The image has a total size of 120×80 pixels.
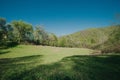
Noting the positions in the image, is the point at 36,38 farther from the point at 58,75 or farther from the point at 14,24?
the point at 58,75

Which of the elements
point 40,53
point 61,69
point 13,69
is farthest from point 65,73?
point 40,53

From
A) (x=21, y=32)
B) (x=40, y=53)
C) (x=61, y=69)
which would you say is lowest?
(x=40, y=53)

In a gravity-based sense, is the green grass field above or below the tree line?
below

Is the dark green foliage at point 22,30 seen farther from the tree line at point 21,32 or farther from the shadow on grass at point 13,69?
the shadow on grass at point 13,69

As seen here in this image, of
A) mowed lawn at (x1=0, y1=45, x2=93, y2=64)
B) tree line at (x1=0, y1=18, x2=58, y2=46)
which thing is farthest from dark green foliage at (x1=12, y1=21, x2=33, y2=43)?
mowed lawn at (x1=0, y1=45, x2=93, y2=64)

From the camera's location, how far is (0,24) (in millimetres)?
68000

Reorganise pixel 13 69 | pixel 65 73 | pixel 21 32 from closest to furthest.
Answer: pixel 65 73 < pixel 13 69 < pixel 21 32

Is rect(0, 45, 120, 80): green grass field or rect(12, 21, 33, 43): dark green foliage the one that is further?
rect(12, 21, 33, 43): dark green foliage

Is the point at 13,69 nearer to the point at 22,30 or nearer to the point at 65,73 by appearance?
the point at 65,73

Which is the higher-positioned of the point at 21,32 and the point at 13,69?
the point at 21,32

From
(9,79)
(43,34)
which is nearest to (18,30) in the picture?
(43,34)

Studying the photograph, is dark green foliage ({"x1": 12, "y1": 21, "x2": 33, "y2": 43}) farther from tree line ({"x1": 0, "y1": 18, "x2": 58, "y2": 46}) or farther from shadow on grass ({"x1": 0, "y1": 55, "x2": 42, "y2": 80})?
shadow on grass ({"x1": 0, "y1": 55, "x2": 42, "y2": 80})

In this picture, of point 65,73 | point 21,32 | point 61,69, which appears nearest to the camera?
point 65,73

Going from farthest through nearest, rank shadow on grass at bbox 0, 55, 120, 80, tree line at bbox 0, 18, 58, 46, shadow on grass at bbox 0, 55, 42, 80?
tree line at bbox 0, 18, 58, 46 < shadow on grass at bbox 0, 55, 42, 80 < shadow on grass at bbox 0, 55, 120, 80
